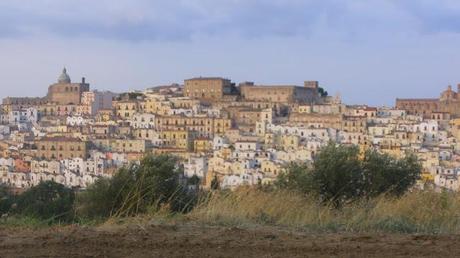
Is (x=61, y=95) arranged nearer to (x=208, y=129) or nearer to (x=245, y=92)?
(x=245, y=92)

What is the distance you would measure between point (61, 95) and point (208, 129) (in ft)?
85.3

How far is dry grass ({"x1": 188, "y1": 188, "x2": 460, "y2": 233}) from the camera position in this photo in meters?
5.40

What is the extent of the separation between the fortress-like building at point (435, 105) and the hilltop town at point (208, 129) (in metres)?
0.15

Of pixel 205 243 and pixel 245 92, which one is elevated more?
pixel 245 92

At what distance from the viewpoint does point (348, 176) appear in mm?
8492

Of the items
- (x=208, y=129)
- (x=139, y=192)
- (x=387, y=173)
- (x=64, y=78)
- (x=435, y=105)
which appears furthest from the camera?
(x=64, y=78)

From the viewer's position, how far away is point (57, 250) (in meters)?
4.25

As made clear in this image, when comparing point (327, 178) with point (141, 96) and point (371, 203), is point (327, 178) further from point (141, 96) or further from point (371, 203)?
point (141, 96)

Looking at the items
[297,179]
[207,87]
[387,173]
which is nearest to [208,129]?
[207,87]

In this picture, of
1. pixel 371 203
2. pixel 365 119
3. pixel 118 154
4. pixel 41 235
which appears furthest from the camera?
pixel 365 119

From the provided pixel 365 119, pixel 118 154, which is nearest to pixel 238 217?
pixel 118 154

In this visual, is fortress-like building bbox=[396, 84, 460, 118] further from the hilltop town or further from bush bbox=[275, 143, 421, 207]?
bush bbox=[275, 143, 421, 207]

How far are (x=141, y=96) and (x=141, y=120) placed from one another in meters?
12.3

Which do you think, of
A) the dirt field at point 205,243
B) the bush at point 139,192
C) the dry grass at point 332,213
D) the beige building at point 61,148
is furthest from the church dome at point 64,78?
the dirt field at point 205,243
